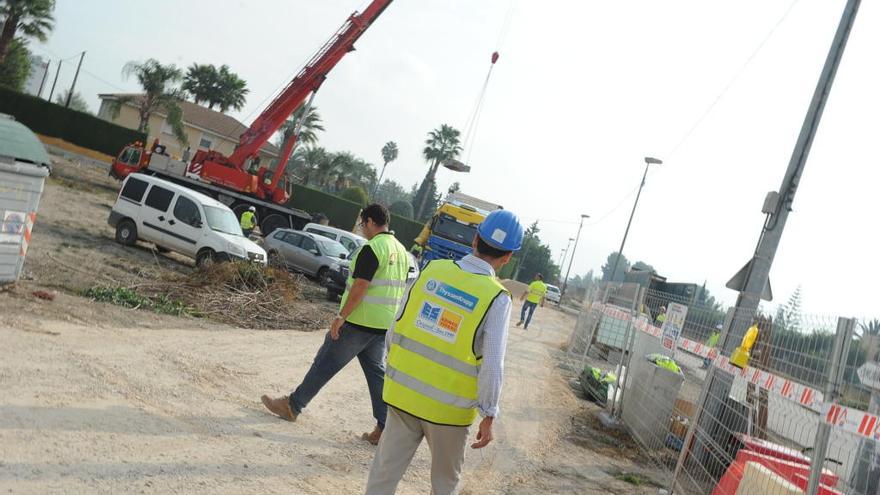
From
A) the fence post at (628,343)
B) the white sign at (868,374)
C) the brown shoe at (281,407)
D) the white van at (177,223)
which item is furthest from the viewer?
the white van at (177,223)

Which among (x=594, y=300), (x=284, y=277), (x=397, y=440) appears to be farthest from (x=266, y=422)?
(x=594, y=300)

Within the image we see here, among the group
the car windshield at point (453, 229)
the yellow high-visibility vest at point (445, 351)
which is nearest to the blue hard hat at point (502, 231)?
the yellow high-visibility vest at point (445, 351)

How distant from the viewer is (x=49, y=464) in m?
4.12

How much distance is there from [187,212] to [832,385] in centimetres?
1424

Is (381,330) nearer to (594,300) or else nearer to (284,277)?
(284,277)

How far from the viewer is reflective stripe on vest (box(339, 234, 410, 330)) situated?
5.83 m

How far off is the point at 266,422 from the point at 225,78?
190 ft

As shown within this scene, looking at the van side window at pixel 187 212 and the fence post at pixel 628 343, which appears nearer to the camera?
the fence post at pixel 628 343

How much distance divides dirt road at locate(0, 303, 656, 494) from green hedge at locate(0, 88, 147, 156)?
40707 millimetres

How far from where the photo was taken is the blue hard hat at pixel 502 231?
373 cm

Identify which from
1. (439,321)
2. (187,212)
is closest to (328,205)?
(187,212)

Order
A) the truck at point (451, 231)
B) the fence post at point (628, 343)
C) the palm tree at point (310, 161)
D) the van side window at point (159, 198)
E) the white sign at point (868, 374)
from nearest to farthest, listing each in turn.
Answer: the white sign at point (868, 374)
the fence post at point (628, 343)
the van side window at point (159, 198)
the truck at point (451, 231)
the palm tree at point (310, 161)

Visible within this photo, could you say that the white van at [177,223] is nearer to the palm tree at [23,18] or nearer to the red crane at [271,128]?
the red crane at [271,128]

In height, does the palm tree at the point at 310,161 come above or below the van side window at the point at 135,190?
above
